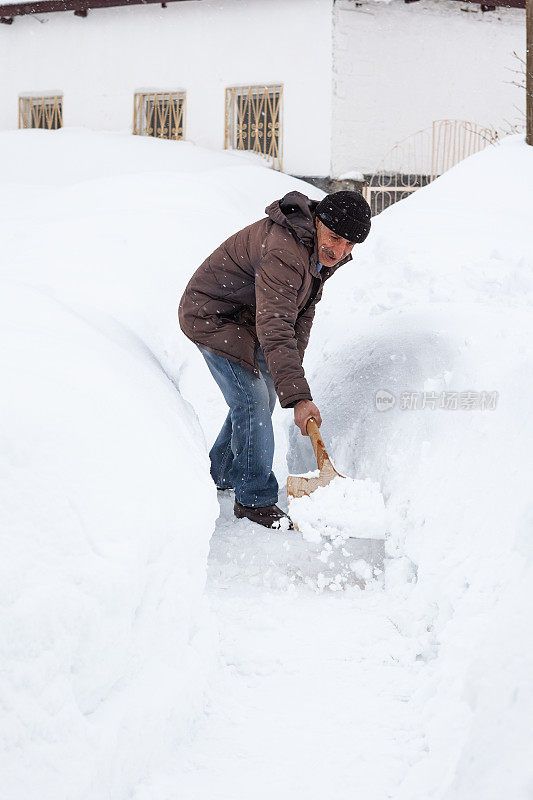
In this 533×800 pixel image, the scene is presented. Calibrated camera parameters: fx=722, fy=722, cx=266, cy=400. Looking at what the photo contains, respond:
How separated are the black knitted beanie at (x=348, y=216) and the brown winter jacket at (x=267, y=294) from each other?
101 mm

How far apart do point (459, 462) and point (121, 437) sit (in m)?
1.22

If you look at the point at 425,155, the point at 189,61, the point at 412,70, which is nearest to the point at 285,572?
the point at 425,155

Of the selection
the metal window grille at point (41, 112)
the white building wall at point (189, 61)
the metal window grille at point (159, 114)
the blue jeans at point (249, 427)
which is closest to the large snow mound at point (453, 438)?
A: the blue jeans at point (249, 427)

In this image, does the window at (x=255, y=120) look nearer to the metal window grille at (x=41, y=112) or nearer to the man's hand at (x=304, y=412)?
Result: the metal window grille at (x=41, y=112)

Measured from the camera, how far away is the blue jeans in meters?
3.03

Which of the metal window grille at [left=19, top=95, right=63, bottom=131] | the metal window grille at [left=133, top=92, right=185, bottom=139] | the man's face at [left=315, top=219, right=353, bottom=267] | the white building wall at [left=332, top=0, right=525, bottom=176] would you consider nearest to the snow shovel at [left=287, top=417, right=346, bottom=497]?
the man's face at [left=315, top=219, right=353, bottom=267]

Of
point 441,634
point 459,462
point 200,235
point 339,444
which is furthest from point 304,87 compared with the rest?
point 441,634

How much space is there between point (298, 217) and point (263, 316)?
0.38m

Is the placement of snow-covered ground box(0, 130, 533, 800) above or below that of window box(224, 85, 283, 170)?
below

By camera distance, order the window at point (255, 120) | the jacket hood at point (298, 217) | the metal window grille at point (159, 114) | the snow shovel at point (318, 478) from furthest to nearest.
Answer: the metal window grille at point (159, 114)
the window at point (255, 120)
the snow shovel at point (318, 478)
the jacket hood at point (298, 217)

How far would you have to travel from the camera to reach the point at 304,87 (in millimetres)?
9492

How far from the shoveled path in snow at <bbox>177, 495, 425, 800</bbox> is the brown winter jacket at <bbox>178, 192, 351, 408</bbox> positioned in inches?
28.1

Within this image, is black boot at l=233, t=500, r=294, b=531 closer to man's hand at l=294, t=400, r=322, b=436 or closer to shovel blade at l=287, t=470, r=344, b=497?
shovel blade at l=287, t=470, r=344, b=497

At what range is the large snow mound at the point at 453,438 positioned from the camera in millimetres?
1551
